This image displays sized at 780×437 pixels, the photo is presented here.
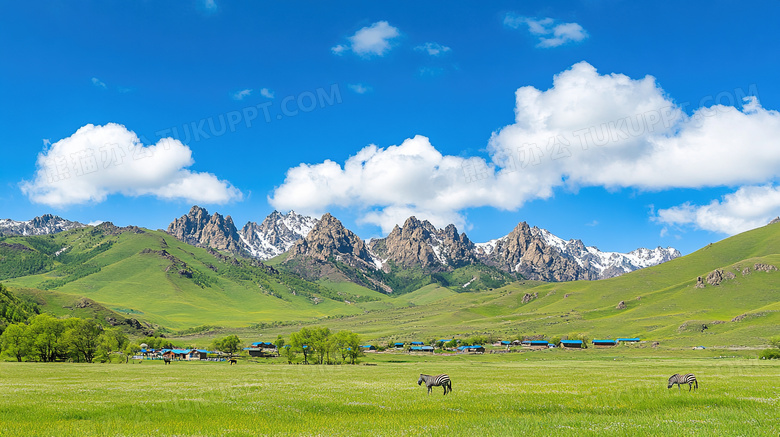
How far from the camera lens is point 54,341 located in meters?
110

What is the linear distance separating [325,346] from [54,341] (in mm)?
67241

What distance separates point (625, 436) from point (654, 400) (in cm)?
1241

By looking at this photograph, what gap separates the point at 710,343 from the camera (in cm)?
16912

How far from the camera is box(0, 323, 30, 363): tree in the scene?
105562 millimetres

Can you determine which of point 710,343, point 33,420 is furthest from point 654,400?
point 710,343

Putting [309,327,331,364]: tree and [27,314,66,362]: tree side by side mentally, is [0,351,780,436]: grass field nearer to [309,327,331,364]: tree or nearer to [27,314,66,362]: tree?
[27,314,66,362]: tree

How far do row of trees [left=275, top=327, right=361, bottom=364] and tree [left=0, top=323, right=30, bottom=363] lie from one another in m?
64.7

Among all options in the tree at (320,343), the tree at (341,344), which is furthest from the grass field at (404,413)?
the tree at (320,343)

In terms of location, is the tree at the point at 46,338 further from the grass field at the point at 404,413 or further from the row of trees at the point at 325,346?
the grass field at the point at 404,413

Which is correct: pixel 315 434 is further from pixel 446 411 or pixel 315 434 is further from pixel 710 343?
pixel 710 343

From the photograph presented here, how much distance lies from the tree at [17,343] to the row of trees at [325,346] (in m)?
64.7

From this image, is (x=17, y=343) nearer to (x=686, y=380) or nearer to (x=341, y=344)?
(x=341, y=344)

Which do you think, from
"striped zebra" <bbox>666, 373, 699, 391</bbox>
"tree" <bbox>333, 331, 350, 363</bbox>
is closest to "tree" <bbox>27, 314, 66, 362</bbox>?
"tree" <bbox>333, 331, 350, 363</bbox>

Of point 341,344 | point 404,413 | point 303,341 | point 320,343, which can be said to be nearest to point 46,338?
point 303,341
